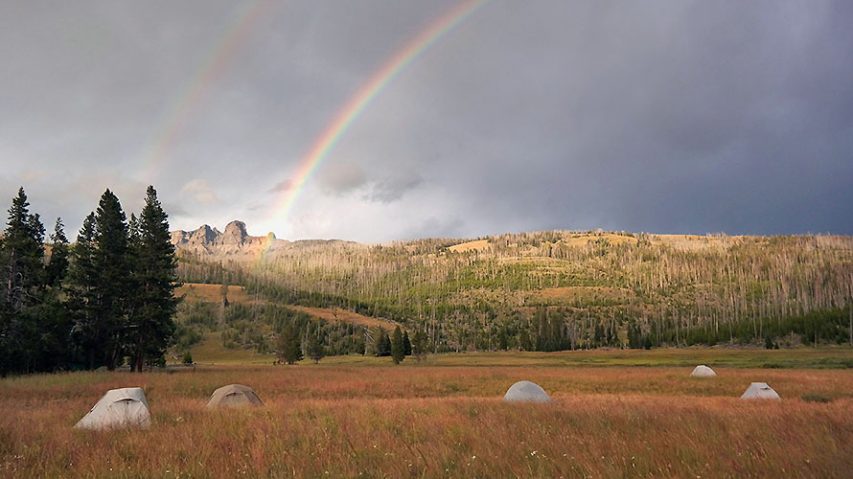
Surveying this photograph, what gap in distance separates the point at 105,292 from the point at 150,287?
3.76 meters

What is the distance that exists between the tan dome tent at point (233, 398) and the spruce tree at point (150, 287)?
3260cm

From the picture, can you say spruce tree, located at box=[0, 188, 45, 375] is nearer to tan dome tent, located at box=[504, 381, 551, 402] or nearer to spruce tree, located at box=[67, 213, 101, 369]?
spruce tree, located at box=[67, 213, 101, 369]

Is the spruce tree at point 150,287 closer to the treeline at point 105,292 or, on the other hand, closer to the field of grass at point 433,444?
the treeline at point 105,292

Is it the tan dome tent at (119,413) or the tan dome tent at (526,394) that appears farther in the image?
the tan dome tent at (526,394)

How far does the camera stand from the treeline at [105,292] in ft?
151

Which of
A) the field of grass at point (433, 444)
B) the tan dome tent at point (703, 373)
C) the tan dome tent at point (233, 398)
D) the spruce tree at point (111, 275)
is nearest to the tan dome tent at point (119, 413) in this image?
the field of grass at point (433, 444)

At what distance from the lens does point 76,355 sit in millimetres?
54031

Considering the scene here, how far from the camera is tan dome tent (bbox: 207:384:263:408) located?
2103 centimetres

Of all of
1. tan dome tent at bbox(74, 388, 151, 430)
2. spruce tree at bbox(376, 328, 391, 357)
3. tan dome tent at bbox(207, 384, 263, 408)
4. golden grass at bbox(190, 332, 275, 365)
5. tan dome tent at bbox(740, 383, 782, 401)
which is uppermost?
tan dome tent at bbox(74, 388, 151, 430)

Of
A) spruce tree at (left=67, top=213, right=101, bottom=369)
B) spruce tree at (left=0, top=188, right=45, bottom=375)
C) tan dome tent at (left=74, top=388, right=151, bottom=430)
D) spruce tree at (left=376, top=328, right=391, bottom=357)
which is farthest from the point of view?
spruce tree at (left=376, top=328, right=391, bottom=357)

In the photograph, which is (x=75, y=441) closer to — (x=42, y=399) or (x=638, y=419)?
(x=638, y=419)

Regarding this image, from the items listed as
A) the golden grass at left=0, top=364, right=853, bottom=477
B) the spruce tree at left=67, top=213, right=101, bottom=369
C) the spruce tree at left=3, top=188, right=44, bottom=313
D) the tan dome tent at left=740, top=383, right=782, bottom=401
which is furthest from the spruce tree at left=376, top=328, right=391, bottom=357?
the golden grass at left=0, top=364, right=853, bottom=477

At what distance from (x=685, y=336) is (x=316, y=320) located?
119183 millimetres

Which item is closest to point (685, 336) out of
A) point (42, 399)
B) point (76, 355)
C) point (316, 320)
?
point (316, 320)
